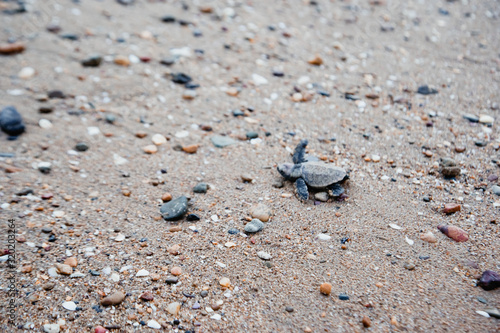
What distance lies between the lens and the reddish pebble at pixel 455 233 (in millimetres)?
2289

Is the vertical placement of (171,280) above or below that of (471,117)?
below

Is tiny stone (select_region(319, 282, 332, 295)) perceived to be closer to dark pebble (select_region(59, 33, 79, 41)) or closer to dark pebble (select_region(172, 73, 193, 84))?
dark pebble (select_region(172, 73, 193, 84))

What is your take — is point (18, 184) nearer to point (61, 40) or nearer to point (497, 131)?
point (61, 40)

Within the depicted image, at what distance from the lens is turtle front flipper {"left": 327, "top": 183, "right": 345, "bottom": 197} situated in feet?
8.46

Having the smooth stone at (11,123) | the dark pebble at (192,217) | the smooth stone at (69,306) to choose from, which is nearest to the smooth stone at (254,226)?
the dark pebble at (192,217)

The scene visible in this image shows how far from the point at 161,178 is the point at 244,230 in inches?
34.1

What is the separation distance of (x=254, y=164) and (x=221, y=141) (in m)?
0.42

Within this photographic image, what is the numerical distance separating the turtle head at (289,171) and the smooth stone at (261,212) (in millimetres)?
331

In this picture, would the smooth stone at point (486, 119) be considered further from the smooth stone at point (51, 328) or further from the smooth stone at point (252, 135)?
the smooth stone at point (51, 328)

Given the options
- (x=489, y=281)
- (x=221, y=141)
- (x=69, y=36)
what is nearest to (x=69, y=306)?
(x=221, y=141)

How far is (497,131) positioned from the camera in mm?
3197

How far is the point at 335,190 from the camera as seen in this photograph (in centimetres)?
261

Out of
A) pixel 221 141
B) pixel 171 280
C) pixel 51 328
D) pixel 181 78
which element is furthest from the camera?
pixel 181 78

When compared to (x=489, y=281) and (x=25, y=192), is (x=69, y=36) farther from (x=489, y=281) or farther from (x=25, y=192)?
(x=489, y=281)
